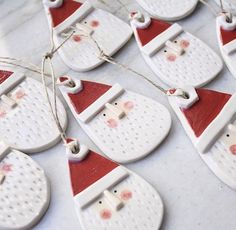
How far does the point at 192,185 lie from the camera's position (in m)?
0.60

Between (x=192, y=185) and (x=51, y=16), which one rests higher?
(x=51, y=16)

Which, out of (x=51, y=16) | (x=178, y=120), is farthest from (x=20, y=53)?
(x=178, y=120)

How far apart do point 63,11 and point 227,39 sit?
0.28 metres

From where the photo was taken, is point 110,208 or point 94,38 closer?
point 110,208

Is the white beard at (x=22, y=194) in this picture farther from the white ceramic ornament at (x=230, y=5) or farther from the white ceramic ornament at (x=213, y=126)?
the white ceramic ornament at (x=230, y=5)

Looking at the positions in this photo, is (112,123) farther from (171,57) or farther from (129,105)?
(171,57)

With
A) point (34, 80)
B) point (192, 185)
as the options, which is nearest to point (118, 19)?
point (34, 80)

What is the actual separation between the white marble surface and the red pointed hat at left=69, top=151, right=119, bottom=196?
0.03 meters

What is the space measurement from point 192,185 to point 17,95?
31 cm

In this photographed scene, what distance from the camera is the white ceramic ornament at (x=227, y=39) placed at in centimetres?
68

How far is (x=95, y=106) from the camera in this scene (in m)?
0.67

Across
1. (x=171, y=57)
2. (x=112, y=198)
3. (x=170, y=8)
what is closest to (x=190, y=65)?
(x=171, y=57)

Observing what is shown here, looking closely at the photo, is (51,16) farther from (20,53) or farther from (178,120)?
(178,120)

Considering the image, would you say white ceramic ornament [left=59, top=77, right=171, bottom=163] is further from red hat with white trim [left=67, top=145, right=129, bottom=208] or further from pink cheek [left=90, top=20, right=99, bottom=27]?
pink cheek [left=90, top=20, right=99, bottom=27]
